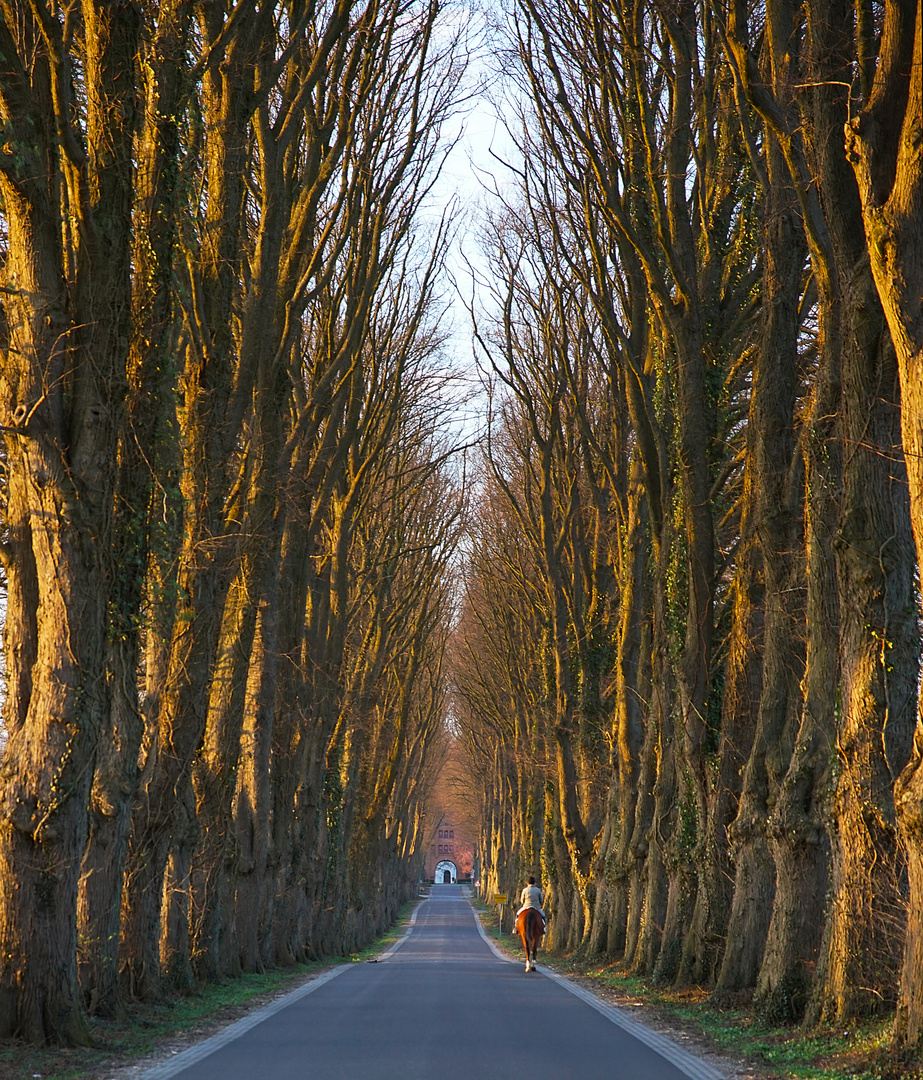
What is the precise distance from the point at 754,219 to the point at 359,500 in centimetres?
1108

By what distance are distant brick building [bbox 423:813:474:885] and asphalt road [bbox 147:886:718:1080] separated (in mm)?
156669

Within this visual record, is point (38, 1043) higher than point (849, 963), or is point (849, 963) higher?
point (849, 963)

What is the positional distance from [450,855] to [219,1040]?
170784mm

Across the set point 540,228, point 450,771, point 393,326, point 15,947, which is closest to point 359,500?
point 393,326

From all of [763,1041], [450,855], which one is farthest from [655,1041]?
[450,855]

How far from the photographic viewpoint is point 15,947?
27.7ft

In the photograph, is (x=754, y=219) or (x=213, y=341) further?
(x=754, y=219)

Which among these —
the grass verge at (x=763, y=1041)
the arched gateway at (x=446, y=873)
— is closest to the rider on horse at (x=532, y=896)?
the grass verge at (x=763, y=1041)

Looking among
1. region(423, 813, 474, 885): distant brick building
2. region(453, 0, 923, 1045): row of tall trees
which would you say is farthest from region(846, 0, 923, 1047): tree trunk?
region(423, 813, 474, 885): distant brick building

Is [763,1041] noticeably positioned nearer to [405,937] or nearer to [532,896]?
[532,896]

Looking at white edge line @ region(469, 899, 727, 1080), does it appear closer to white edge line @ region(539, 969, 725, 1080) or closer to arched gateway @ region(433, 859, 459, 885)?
white edge line @ region(539, 969, 725, 1080)

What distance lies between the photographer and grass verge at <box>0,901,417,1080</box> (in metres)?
7.73

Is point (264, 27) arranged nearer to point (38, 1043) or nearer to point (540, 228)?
point (540, 228)

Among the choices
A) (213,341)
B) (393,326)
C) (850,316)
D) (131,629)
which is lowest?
(131,629)
